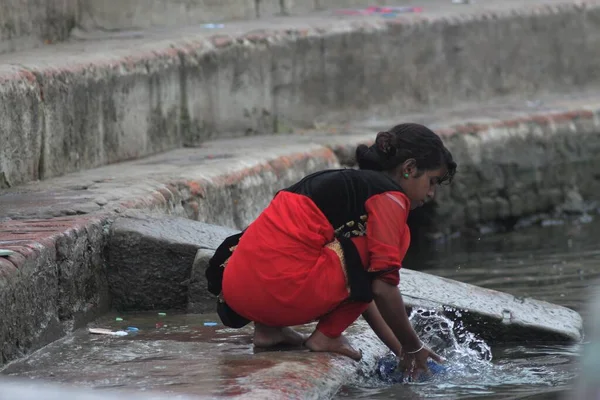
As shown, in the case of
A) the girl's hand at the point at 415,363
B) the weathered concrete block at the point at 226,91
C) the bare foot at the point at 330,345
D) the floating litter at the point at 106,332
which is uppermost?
the weathered concrete block at the point at 226,91

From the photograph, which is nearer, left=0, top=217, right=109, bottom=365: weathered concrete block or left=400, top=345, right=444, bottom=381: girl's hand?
left=0, top=217, right=109, bottom=365: weathered concrete block

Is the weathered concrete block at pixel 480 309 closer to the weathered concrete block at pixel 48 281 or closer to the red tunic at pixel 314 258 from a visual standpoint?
the weathered concrete block at pixel 48 281

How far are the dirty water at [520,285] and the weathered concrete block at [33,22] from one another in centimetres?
272

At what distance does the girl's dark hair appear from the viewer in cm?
428

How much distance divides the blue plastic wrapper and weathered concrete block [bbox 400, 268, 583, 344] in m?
0.60

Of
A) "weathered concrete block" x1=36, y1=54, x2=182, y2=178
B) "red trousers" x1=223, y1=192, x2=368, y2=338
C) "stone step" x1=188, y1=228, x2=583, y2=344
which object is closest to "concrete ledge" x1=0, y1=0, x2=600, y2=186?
"weathered concrete block" x1=36, y1=54, x2=182, y2=178

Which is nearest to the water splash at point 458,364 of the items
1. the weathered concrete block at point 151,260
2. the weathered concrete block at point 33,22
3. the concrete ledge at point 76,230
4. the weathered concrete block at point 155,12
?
the weathered concrete block at point 151,260

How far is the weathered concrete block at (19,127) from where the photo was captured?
5629 millimetres

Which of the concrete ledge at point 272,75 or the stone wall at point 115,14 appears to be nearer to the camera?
the concrete ledge at point 272,75

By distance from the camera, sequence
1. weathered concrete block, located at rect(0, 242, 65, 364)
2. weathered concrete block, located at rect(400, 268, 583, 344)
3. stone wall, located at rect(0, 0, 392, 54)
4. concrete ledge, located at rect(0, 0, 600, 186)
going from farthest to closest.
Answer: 1. stone wall, located at rect(0, 0, 392, 54)
2. concrete ledge, located at rect(0, 0, 600, 186)
3. weathered concrete block, located at rect(400, 268, 583, 344)
4. weathered concrete block, located at rect(0, 242, 65, 364)

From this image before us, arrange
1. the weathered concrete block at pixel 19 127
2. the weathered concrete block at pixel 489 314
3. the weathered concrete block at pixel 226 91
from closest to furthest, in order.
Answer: the weathered concrete block at pixel 489 314, the weathered concrete block at pixel 19 127, the weathered concrete block at pixel 226 91

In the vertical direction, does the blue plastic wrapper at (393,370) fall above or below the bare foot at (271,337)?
below

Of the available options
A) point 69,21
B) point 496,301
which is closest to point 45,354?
point 496,301

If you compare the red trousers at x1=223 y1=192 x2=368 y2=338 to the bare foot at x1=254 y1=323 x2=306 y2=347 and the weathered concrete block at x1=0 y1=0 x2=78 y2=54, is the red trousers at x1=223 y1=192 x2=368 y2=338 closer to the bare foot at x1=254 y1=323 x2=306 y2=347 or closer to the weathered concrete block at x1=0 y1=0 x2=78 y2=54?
the bare foot at x1=254 y1=323 x2=306 y2=347
